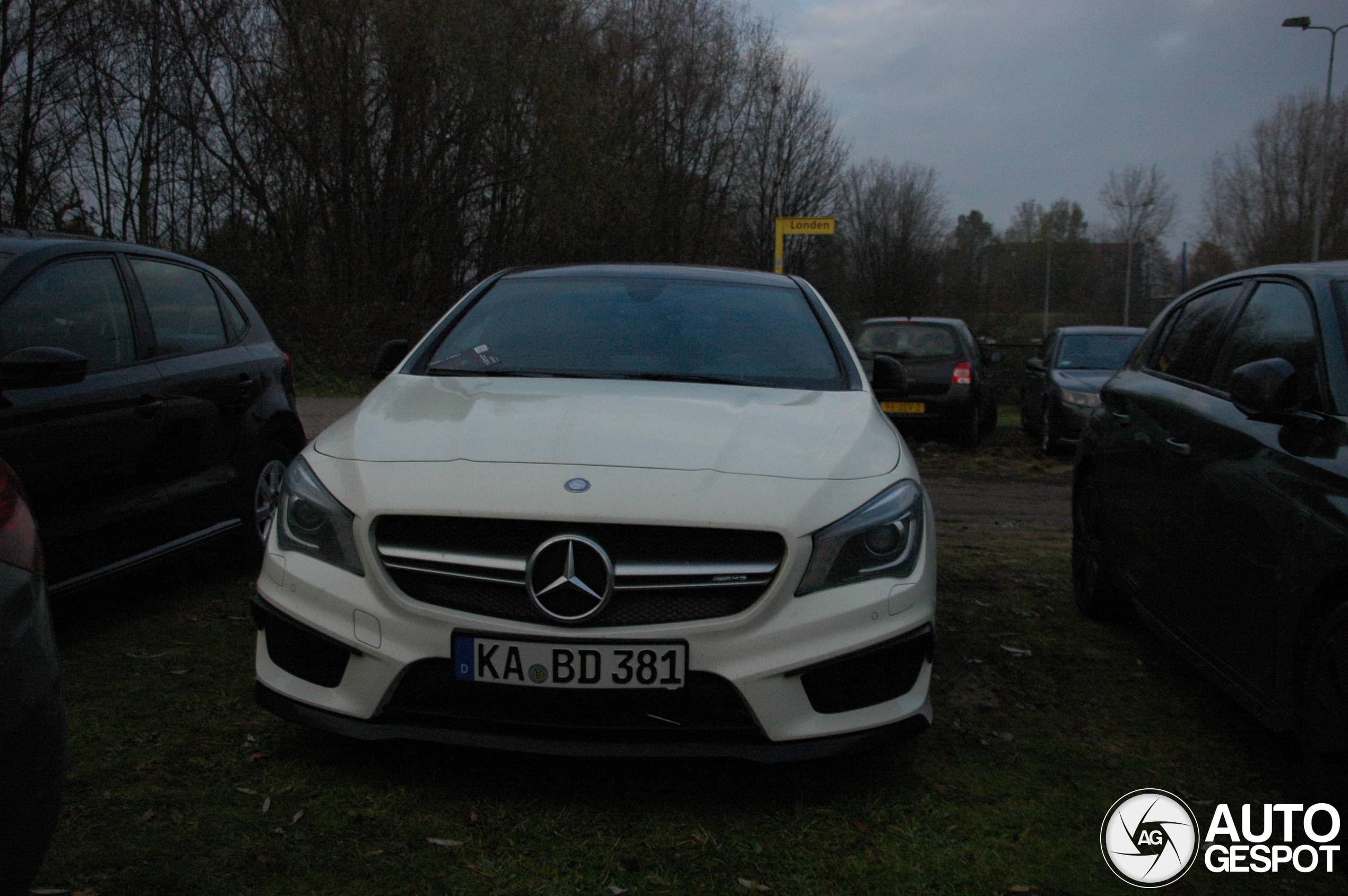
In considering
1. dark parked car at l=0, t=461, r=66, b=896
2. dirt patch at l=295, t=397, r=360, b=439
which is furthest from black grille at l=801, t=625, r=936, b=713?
dirt patch at l=295, t=397, r=360, b=439

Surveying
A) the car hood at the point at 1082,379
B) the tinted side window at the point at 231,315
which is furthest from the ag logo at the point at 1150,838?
the car hood at the point at 1082,379

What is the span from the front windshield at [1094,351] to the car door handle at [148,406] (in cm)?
1099

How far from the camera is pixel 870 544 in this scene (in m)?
2.86

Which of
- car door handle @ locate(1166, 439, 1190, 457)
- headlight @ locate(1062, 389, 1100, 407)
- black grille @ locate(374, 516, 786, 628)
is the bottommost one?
headlight @ locate(1062, 389, 1100, 407)

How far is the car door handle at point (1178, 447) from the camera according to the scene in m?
3.76

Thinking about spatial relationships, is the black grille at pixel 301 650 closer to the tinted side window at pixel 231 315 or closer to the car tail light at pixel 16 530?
the car tail light at pixel 16 530

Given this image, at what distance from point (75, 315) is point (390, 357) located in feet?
4.13

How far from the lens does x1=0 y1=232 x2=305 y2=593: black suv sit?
3.93 m

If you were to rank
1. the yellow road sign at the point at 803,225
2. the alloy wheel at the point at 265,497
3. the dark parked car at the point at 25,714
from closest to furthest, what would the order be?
the dark parked car at the point at 25,714 < the alloy wheel at the point at 265,497 < the yellow road sign at the point at 803,225

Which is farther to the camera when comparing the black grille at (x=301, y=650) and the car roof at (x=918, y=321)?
the car roof at (x=918, y=321)

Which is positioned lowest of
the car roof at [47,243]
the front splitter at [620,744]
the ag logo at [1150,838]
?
the ag logo at [1150,838]

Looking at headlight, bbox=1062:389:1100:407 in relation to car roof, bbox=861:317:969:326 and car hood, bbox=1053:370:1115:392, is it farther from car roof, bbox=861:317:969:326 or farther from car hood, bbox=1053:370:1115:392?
car roof, bbox=861:317:969:326

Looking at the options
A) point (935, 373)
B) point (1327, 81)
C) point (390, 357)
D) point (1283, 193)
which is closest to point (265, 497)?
point (390, 357)

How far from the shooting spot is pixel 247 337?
569 cm
